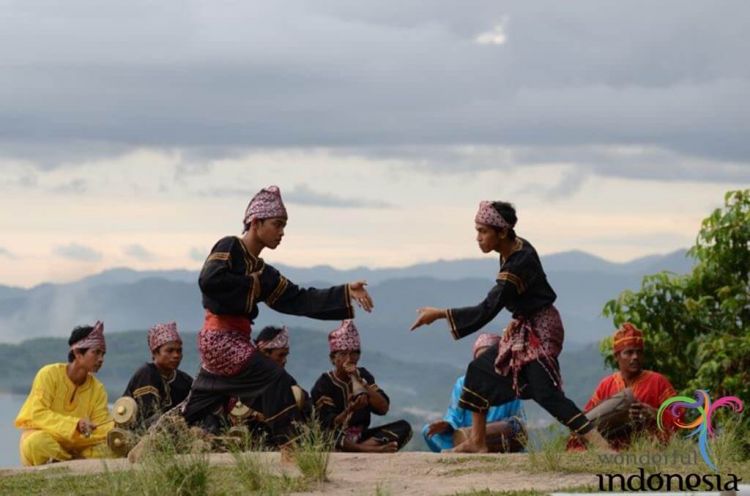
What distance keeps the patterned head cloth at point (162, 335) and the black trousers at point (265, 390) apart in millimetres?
1862

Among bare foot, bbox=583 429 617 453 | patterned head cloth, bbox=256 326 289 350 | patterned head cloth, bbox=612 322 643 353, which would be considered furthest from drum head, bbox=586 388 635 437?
patterned head cloth, bbox=256 326 289 350

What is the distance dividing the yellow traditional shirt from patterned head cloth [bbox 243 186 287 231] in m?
2.83

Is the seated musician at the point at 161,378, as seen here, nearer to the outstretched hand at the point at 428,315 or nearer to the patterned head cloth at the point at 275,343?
the patterned head cloth at the point at 275,343

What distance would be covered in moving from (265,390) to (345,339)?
2.30 metres

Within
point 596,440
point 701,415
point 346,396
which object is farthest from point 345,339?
point 701,415

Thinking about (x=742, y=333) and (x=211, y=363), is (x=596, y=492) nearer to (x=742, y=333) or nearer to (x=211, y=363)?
(x=211, y=363)

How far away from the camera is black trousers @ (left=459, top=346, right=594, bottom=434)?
40.8 feet

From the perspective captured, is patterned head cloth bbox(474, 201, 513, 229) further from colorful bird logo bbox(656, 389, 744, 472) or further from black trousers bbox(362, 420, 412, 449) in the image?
black trousers bbox(362, 420, 412, 449)

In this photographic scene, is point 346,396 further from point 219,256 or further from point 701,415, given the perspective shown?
point 701,415

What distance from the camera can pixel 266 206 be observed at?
12.0m

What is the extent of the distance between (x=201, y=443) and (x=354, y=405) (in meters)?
3.33

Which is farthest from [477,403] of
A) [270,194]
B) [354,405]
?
[270,194]

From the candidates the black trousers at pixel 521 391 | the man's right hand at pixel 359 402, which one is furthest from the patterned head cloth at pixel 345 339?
the black trousers at pixel 521 391

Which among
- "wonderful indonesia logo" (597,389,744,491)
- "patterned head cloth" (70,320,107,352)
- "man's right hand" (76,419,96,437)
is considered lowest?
"wonderful indonesia logo" (597,389,744,491)
